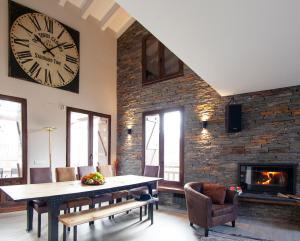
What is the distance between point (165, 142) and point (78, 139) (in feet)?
7.76

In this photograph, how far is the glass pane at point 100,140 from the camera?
6.75 m

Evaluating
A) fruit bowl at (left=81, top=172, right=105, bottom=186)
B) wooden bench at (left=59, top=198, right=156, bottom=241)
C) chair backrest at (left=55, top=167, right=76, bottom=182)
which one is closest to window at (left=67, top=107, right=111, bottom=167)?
chair backrest at (left=55, top=167, right=76, bottom=182)

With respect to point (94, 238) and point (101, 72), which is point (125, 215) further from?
point (101, 72)

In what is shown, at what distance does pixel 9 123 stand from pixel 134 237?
3647 mm

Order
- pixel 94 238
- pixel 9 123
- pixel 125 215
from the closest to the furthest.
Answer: pixel 94 238
pixel 125 215
pixel 9 123

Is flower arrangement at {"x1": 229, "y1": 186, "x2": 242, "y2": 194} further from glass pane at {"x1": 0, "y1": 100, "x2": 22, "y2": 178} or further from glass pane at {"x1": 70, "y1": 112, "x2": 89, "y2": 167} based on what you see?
glass pane at {"x1": 0, "y1": 100, "x2": 22, "y2": 178}

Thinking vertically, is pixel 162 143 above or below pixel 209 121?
below

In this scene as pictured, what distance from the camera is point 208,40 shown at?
8.82ft

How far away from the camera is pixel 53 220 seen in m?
3.02

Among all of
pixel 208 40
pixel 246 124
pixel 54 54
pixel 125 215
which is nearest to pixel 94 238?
pixel 125 215

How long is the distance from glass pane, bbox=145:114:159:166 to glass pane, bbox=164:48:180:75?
1.24m

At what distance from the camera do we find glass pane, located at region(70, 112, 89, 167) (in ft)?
20.2

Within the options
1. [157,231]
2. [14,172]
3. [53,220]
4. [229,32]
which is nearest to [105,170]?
[14,172]

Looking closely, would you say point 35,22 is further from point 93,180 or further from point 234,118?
point 234,118
